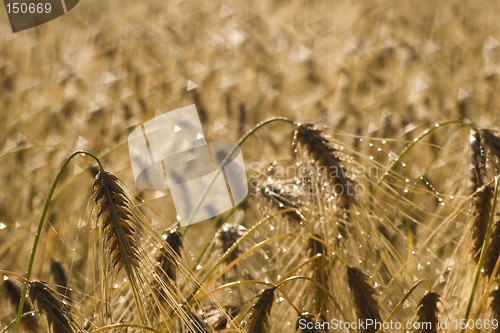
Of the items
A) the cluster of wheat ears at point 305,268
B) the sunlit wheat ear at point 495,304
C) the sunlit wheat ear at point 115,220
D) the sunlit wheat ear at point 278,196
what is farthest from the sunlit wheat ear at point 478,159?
the sunlit wheat ear at point 115,220

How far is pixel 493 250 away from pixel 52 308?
0.48 m

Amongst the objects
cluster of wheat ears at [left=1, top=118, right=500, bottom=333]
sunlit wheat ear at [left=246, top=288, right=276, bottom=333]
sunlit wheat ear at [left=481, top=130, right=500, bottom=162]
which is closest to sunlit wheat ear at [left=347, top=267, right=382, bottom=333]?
cluster of wheat ears at [left=1, top=118, right=500, bottom=333]

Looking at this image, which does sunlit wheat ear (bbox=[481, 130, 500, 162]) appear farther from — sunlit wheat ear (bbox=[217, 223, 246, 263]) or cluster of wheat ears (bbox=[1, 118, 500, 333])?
sunlit wheat ear (bbox=[217, 223, 246, 263])

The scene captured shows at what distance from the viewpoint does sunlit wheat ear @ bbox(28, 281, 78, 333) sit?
409mm

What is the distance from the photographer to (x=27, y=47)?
2074 mm

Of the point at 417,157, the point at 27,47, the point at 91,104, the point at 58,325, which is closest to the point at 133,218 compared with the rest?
the point at 58,325

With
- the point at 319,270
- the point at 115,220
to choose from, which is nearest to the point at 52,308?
the point at 115,220

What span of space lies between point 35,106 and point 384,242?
1.55m

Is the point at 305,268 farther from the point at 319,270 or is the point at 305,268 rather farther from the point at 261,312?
the point at 261,312

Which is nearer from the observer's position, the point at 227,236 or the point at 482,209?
the point at 482,209

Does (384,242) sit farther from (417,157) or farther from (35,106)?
(35,106)

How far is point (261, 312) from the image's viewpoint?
1.56 ft

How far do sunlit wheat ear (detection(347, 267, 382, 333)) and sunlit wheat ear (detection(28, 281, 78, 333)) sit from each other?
311mm

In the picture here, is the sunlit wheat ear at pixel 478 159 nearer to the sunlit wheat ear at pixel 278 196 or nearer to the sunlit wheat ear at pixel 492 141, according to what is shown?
the sunlit wheat ear at pixel 492 141
